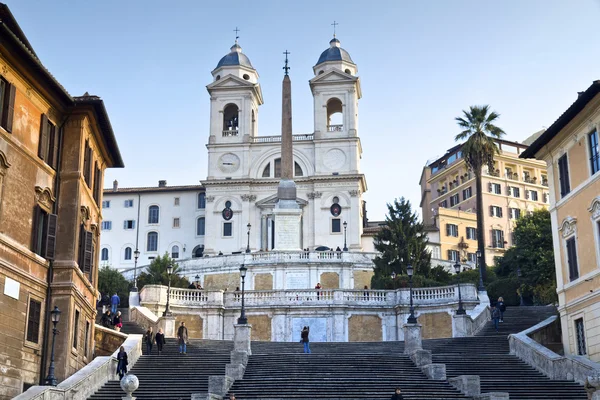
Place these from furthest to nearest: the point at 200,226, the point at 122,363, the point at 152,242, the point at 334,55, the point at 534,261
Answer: the point at 152,242 < the point at 334,55 < the point at 200,226 < the point at 534,261 < the point at 122,363

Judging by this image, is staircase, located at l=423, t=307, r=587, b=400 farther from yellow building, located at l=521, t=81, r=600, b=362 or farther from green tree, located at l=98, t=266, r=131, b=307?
green tree, located at l=98, t=266, r=131, b=307

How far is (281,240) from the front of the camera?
71.6 metres

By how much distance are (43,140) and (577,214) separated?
19.5 meters

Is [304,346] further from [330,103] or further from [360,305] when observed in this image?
[330,103]

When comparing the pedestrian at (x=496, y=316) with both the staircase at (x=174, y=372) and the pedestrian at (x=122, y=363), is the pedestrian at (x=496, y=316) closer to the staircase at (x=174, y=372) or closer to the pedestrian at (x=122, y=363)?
the staircase at (x=174, y=372)

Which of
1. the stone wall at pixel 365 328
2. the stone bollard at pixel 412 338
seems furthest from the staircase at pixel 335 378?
the stone wall at pixel 365 328

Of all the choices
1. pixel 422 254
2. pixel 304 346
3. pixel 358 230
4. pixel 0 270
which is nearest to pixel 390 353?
pixel 304 346

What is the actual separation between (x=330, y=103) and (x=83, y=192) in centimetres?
6766

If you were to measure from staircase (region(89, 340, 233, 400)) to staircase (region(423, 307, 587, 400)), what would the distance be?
8530mm

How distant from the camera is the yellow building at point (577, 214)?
31419 millimetres

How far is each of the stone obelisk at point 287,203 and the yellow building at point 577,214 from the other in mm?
36794

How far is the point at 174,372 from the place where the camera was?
32000mm

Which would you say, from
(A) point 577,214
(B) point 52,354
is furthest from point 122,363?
(A) point 577,214

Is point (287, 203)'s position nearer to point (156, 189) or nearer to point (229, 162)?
point (229, 162)
